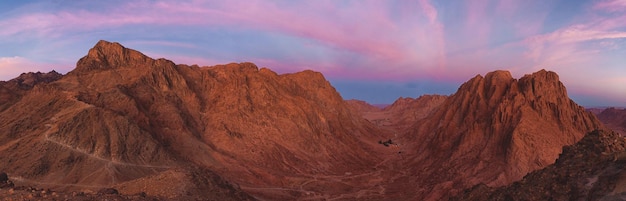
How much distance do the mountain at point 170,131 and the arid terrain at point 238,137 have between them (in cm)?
17

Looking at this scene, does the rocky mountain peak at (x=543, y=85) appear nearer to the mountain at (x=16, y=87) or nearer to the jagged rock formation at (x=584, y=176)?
the jagged rock formation at (x=584, y=176)

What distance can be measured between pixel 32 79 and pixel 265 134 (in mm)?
44675

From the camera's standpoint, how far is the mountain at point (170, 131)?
139 ft

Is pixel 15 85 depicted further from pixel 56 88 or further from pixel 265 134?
pixel 265 134

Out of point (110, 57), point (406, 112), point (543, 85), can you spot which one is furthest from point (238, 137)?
point (406, 112)

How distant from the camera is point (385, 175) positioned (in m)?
61.3

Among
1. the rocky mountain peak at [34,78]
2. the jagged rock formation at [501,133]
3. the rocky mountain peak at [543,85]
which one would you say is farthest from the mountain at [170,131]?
the rocky mountain peak at [543,85]

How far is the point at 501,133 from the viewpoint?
53.9 m

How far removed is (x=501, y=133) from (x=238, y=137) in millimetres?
35614

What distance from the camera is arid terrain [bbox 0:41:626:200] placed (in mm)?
43031

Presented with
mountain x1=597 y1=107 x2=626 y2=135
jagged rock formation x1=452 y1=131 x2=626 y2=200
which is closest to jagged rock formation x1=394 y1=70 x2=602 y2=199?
jagged rock formation x1=452 y1=131 x2=626 y2=200

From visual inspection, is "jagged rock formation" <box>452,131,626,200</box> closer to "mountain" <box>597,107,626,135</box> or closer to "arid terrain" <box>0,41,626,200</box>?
"arid terrain" <box>0,41,626,200</box>

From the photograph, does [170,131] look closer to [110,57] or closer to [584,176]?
[110,57]

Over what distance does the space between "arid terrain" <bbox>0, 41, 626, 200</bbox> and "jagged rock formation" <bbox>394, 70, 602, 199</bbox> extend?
180 mm
